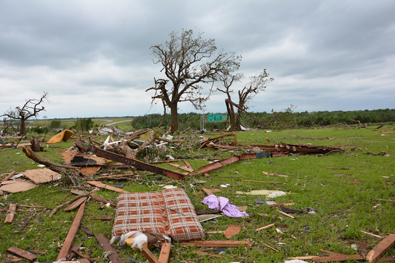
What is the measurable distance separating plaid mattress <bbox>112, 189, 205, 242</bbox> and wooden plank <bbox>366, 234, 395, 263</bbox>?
2132mm

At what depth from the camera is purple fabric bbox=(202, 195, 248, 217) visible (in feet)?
13.9

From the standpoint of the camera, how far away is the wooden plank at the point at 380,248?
112 inches

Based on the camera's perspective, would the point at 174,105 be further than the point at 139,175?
Yes

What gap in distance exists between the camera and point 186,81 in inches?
799

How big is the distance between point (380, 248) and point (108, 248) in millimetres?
3529

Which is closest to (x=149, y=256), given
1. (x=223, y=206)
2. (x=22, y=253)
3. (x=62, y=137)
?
(x=22, y=253)

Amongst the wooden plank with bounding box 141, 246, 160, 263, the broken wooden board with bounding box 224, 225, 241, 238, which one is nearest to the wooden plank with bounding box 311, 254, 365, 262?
the broken wooden board with bounding box 224, 225, 241, 238

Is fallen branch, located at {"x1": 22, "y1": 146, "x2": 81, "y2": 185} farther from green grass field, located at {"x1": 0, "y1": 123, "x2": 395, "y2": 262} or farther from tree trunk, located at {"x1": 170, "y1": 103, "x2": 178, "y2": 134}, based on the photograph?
tree trunk, located at {"x1": 170, "y1": 103, "x2": 178, "y2": 134}

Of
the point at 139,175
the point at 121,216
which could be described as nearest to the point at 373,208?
the point at 121,216

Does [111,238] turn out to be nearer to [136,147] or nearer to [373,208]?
[373,208]

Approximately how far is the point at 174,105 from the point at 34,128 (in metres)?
16.1

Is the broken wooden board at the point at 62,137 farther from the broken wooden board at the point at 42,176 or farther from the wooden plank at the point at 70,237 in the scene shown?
the wooden plank at the point at 70,237

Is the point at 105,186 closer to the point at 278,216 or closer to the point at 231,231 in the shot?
the point at 231,231

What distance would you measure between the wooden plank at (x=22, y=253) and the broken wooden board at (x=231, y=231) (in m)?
2.60
